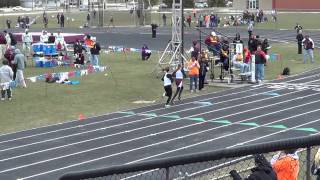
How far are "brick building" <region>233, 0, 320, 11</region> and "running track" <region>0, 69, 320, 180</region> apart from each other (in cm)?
7001

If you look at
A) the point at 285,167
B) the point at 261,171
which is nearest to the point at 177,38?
the point at 285,167

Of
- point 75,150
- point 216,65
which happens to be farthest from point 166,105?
point 216,65

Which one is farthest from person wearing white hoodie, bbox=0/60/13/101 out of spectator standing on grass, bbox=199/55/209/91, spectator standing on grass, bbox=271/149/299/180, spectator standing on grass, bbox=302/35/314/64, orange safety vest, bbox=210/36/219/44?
spectator standing on grass, bbox=271/149/299/180

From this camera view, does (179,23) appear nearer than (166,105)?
No

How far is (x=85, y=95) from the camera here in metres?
23.5

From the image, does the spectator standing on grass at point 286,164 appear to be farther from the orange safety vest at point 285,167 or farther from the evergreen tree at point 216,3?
the evergreen tree at point 216,3

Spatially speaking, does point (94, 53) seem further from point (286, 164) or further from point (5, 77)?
point (286, 164)

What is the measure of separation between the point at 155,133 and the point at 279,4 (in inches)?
3126

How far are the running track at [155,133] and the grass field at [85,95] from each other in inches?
45.7

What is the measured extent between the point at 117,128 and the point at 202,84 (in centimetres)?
770

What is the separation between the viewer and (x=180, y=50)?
90.7 feet

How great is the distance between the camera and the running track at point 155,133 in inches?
552

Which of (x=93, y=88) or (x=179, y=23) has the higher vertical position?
(x=179, y=23)

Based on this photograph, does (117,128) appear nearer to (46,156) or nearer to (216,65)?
(46,156)
